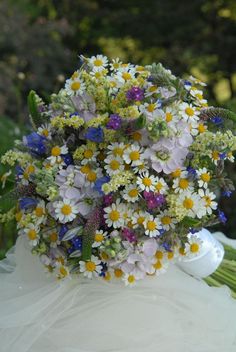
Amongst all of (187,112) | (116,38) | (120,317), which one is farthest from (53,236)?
(116,38)

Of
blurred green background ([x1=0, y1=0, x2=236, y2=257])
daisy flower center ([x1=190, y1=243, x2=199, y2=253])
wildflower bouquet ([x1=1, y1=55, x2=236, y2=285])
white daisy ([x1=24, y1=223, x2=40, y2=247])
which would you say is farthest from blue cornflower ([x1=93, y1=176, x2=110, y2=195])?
blurred green background ([x1=0, y1=0, x2=236, y2=257])

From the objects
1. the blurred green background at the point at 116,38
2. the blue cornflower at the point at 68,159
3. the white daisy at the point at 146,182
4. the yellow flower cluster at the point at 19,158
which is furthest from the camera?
the blurred green background at the point at 116,38

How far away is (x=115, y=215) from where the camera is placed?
165cm

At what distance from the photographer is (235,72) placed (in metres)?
9.68

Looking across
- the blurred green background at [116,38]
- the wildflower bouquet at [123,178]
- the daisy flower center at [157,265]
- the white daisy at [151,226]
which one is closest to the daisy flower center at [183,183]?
the wildflower bouquet at [123,178]

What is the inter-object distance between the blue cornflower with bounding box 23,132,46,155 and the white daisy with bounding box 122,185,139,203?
32 cm

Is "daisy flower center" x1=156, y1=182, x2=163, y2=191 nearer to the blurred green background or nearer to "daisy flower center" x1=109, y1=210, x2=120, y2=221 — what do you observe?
"daisy flower center" x1=109, y1=210, x2=120, y2=221

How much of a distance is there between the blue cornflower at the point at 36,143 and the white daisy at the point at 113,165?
0.24 m

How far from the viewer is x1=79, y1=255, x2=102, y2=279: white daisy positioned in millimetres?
1694

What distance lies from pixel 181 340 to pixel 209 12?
840cm

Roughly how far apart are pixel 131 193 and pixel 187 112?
0.94 feet

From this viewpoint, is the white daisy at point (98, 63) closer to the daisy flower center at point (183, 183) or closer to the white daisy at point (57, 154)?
the white daisy at point (57, 154)

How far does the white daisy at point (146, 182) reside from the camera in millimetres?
1635

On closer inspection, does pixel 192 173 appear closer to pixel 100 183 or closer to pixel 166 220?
pixel 166 220
